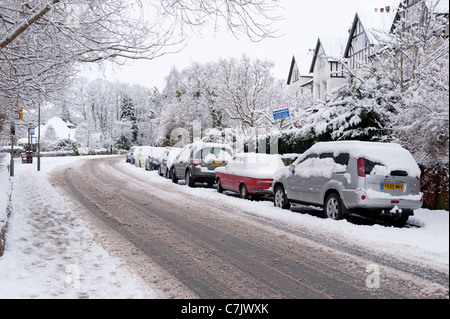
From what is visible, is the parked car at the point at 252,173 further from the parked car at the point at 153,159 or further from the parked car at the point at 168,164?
the parked car at the point at 153,159

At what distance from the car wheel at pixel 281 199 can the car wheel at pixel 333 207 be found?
6.88 feet

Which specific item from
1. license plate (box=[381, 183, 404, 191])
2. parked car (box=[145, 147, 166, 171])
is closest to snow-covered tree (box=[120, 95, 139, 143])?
parked car (box=[145, 147, 166, 171])

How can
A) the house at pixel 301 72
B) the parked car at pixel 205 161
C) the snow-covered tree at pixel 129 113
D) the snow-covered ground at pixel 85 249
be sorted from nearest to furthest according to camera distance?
the snow-covered ground at pixel 85 249, the parked car at pixel 205 161, the house at pixel 301 72, the snow-covered tree at pixel 129 113

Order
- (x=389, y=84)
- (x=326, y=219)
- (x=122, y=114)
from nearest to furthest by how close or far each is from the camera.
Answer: (x=326, y=219), (x=389, y=84), (x=122, y=114)

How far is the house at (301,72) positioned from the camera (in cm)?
4741

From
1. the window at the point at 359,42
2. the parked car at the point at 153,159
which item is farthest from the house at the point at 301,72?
the parked car at the point at 153,159

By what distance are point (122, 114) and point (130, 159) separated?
46713mm

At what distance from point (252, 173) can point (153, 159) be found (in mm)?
17363

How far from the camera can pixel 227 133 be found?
29.8m

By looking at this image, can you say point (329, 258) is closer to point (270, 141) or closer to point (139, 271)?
point (139, 271)

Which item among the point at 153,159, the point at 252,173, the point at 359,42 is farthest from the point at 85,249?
the point at 359,42

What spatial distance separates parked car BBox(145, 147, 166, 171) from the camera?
29.2m

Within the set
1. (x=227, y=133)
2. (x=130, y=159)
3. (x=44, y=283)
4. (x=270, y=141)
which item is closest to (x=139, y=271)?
(x=44, y=283)

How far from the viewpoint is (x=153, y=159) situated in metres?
29.9
